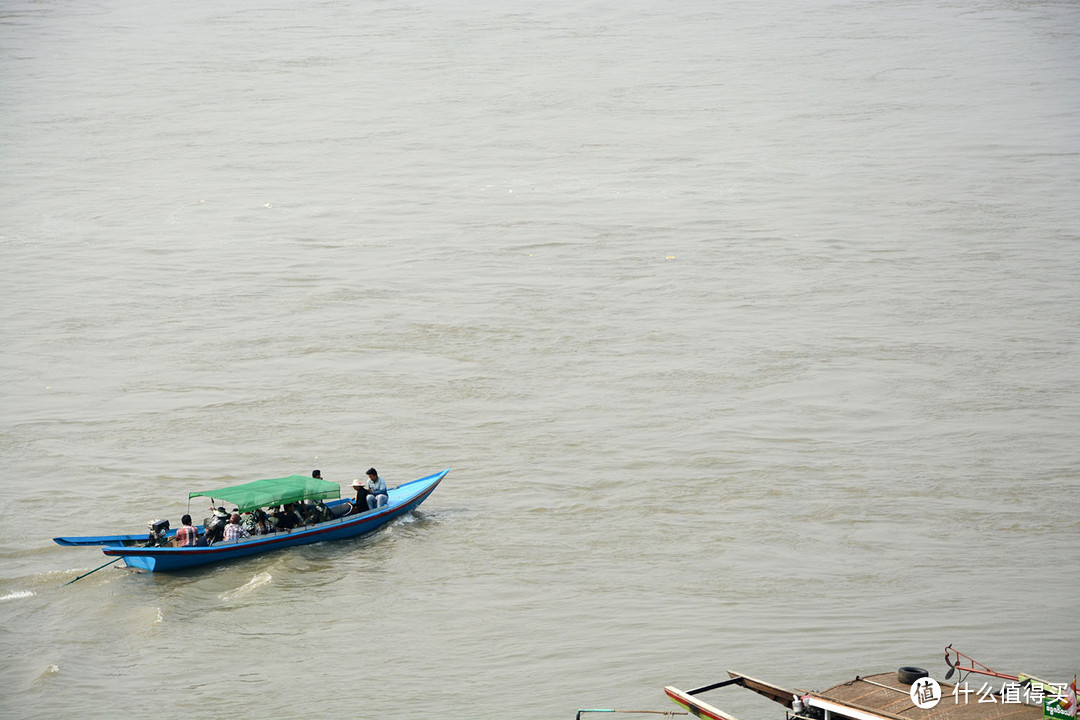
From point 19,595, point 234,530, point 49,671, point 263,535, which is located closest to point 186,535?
point 234,530

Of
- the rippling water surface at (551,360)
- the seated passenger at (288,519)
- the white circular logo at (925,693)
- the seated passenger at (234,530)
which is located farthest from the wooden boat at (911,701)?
the seated passenger at (234,530)

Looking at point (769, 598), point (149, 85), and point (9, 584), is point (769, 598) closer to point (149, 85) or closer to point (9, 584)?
point (9, 584)

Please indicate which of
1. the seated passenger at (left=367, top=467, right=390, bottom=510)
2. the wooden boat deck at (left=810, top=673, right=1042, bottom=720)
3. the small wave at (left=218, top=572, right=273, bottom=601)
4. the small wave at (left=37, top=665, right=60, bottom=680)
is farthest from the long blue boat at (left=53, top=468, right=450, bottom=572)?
the wooden boat deck at (left=810, top=673, right=1042, bottom=720)

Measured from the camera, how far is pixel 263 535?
676 inches

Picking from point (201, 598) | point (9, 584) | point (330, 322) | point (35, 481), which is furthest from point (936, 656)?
point (330, 322)

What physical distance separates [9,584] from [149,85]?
3207cm

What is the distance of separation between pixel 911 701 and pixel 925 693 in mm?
183

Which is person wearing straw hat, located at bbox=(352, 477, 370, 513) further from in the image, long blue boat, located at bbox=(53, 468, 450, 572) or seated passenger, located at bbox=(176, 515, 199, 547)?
seated passenger, located at bbox=(176, 515, 199, 547)

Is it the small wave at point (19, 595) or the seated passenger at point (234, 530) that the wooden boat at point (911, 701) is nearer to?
the seated passenger at point (234, 530)

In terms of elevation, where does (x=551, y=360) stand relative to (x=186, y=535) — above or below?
above

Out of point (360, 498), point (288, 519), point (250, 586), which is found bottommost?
point (250, 586)

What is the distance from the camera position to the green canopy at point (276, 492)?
16.8 m

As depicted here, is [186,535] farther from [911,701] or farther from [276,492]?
Result: [911,701]

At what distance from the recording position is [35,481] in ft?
64.0
